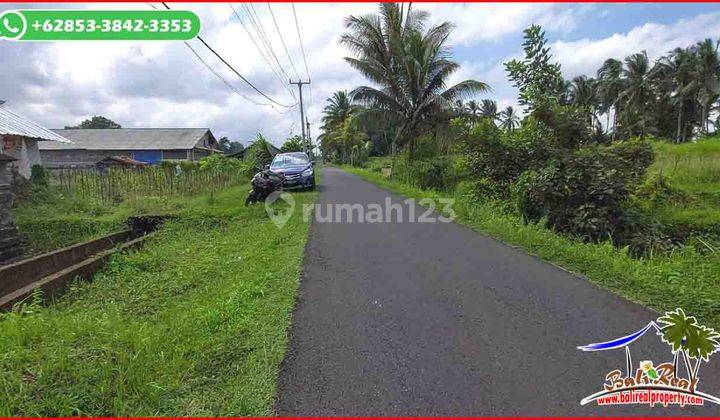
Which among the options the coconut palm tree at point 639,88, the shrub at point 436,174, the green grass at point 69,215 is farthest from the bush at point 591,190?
the coconut palm tree at point 639,88

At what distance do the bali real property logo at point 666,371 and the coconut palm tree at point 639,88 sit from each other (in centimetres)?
4866

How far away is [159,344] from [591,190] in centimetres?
722

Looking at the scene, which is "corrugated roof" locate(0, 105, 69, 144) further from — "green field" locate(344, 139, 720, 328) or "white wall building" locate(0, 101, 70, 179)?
"green field" locate(344, 139, 720, 328)

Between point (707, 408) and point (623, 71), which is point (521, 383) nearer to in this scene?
point (707, 408)

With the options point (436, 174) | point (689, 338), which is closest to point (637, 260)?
point (689, 338)

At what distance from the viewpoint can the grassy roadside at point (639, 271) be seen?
3543mm

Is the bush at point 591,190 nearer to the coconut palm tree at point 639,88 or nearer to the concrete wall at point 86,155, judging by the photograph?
the concrete wall at point 86,155

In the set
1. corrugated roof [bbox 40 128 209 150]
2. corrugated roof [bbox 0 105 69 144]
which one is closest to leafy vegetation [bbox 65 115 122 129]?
corrugated roof [bbox 40 128 209 150]

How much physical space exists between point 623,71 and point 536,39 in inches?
1868

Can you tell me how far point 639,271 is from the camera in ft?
14.4

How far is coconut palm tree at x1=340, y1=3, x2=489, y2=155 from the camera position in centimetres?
1666

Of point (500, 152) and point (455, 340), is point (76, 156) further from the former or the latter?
point (455, 340)

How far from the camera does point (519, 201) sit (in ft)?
27.0

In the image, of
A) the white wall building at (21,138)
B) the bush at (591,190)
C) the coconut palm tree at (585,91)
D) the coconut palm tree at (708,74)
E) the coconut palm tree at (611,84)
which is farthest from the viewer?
the coconut palm tree at (585,91)
